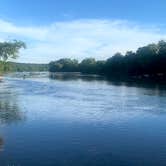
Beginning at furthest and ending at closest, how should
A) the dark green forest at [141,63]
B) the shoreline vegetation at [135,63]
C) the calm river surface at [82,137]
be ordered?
the dark green forest at [141,63], the shoreline vegetation at [135,63], the calm river surface at [82,137]

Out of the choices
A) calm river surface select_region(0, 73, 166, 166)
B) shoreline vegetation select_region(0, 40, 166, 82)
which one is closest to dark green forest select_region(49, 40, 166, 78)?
shoreline vegetation select_region(0, 40, 166, 82)

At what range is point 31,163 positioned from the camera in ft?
48.0

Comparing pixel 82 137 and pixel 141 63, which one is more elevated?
pixel 141 63

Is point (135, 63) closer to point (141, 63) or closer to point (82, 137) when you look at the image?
point (141, 63)

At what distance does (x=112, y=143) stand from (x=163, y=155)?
312 centimetres

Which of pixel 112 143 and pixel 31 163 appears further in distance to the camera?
pixel 112 143

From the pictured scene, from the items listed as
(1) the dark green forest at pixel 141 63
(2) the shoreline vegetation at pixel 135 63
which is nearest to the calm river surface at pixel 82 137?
(2) the shoreline vegetation at pixel 135 63

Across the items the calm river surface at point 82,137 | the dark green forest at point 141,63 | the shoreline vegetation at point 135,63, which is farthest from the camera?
the dark green forest at point 141,63

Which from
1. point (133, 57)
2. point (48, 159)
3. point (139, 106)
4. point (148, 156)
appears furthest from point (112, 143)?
point (133, 57)

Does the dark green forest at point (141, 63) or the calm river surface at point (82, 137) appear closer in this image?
the calm river surface at point (82, 137)

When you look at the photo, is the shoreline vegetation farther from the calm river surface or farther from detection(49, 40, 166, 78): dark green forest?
the calm river surface

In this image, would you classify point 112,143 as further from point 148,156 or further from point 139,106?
point 139,106

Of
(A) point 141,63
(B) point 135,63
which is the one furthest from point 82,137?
(B) point 135,63

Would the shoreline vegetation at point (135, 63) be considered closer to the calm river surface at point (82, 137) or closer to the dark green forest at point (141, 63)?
the dark green forest at point (141, 63)
